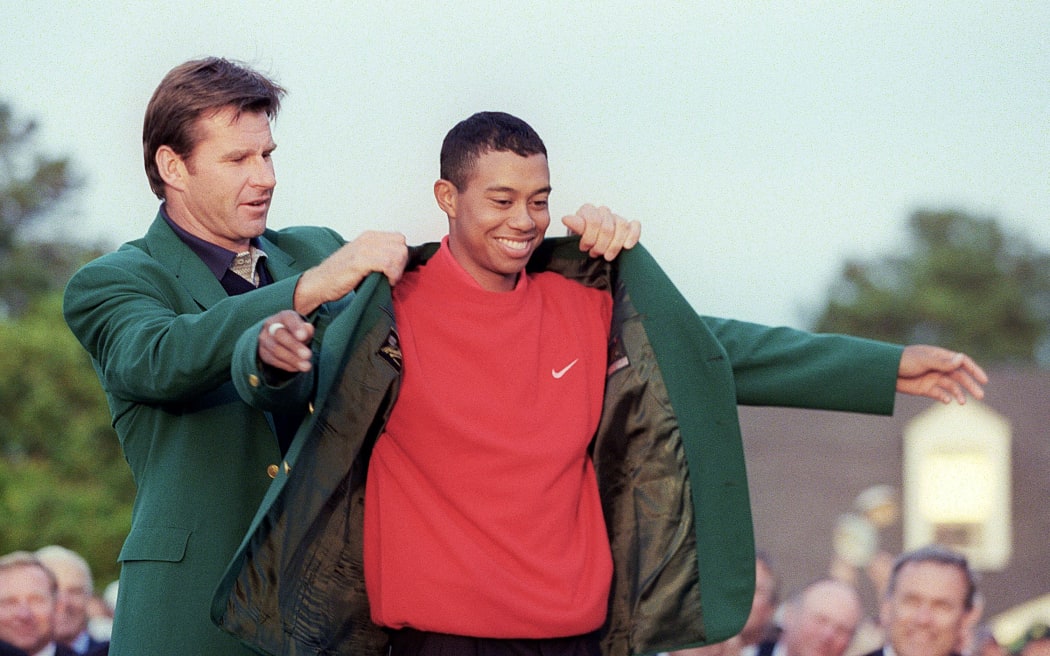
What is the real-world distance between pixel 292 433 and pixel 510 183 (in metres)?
0.73

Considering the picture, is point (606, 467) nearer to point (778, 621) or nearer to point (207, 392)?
point (207, 392)

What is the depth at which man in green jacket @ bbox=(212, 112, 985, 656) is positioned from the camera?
2727mm

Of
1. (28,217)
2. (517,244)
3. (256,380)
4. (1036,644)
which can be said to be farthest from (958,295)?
(256,380)

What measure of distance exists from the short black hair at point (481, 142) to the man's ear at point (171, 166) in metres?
0.60

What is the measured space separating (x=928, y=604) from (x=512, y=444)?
4185mm

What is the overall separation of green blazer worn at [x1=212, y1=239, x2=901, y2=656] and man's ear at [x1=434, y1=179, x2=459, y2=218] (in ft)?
0.34

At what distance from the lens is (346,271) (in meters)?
2.73

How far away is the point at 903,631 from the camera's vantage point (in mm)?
6336

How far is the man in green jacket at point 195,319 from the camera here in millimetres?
2736

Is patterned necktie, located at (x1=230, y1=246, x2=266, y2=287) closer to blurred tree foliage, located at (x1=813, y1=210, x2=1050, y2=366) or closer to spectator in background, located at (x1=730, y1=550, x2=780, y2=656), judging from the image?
spectator in background, located at (x1=730, y1=550, x2=780, y2=656)

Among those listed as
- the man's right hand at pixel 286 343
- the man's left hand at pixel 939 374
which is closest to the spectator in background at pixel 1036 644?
the man's left hand at pixel 939 374

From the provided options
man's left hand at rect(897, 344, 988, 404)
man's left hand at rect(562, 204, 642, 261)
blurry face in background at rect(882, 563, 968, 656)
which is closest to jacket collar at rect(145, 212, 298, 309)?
man's left hand at rect(562, 204, 642, 261)

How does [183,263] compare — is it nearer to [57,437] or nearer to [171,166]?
[171,166]

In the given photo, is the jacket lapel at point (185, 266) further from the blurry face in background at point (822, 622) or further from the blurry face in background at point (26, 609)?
the blurry face in background at point (822, 622)
